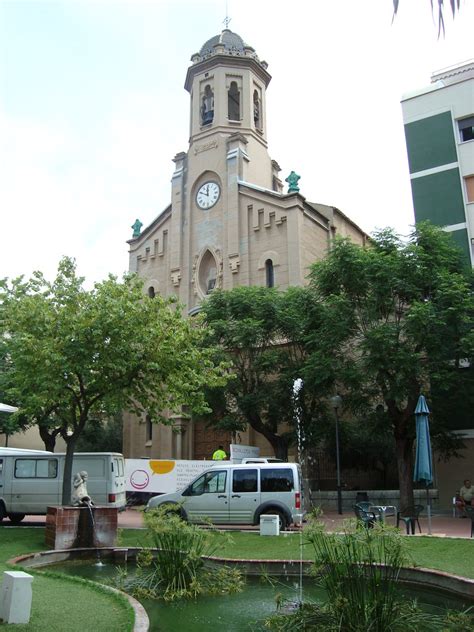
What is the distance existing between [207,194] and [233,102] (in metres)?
7.22

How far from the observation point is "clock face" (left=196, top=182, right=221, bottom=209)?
36594 millimetres

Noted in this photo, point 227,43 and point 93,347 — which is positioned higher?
point 227,43

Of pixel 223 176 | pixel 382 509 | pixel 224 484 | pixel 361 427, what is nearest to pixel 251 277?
pixel 223 176

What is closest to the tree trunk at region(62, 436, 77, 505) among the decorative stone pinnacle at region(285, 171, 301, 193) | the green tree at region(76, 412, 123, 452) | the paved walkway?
the paved walkway

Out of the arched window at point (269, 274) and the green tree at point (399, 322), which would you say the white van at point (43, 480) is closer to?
the green tree at point (399, 322)

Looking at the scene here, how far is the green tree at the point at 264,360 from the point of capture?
24734 mm

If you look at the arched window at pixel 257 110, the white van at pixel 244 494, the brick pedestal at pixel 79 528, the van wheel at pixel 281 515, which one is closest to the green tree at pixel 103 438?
the arched window at pixel 257 110

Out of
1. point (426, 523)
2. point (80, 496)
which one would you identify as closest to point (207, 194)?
point (426, 523)

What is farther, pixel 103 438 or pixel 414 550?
pixel 103 438

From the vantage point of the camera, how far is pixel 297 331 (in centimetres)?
2486

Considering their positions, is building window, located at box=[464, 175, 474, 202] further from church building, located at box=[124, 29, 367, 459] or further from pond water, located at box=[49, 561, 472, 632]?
pond water, located at box=[49, 561, 472, 632]

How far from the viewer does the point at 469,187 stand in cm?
2497

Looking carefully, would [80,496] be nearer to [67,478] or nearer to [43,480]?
[67,478]

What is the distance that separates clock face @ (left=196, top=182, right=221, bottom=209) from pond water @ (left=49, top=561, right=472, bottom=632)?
2813 centimetres
